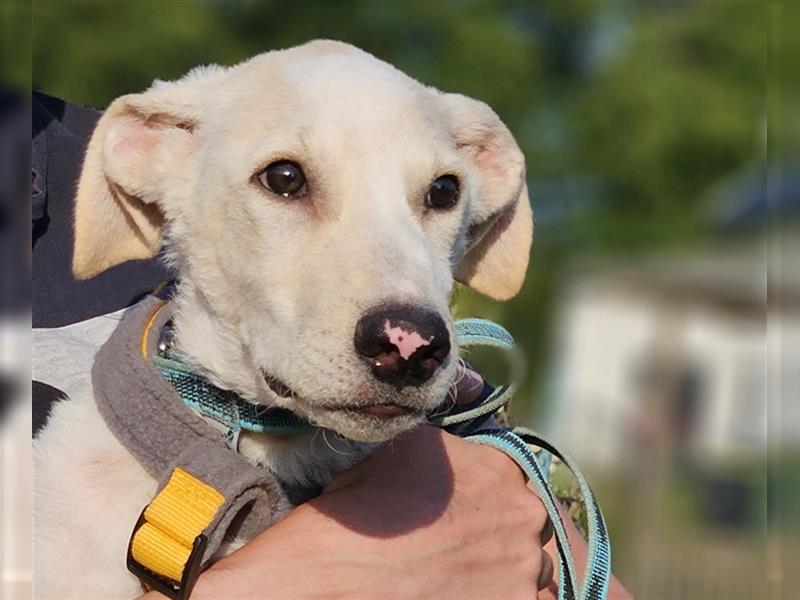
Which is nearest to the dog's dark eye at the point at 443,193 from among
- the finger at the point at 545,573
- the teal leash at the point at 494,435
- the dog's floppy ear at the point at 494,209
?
the dog's floppy ear at the point at 494,209

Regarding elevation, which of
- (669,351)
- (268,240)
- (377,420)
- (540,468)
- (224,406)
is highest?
(268,240)

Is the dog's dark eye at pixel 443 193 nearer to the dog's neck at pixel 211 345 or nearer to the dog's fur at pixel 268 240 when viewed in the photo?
the dog's fur at pixel 268 240

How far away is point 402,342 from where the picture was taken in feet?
6.83

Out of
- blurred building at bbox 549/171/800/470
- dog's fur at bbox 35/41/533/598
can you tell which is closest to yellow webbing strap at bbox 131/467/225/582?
dog's fur at bbox 35/41/533/598

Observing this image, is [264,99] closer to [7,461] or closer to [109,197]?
[109,197]

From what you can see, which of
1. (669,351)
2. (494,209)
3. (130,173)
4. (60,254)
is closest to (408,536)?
(494,209)

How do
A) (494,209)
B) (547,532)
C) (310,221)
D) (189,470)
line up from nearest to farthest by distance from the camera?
(189,470)
(310,221)
(547,532)
(494,209)

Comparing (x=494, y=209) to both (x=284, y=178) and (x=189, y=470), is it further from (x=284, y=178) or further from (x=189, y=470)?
(x=189, y=470)

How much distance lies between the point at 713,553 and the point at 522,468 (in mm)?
8429

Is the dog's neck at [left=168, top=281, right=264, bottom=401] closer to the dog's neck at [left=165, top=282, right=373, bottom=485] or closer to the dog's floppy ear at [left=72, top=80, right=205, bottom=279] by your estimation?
the dog's neck at [left=165, top=282, right=373, bottom=485]

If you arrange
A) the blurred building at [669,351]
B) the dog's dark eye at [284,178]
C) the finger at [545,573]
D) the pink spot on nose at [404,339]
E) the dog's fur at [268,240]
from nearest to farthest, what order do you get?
the pink spot on nose at [404,339] < the dog's fur at [268,240] < the dog's dark eye at [284,178] < the finger at [545,573] < the blurred building at [669,351]

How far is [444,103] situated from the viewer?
8.84ft

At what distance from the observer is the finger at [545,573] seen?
2502mm

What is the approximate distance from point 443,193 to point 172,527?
2.73 feet
